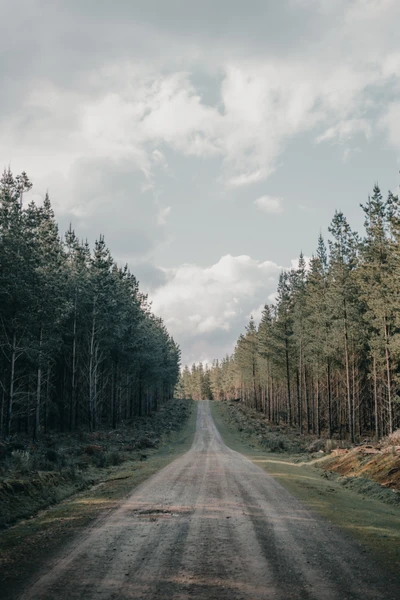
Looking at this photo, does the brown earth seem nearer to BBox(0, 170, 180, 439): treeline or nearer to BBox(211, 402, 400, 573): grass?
BBox(211, 402, 400, 573): grass

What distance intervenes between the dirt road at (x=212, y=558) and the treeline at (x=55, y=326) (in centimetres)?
1872

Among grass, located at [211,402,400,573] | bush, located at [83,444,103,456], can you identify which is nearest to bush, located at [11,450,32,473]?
bush, located at [83,444,103,456]

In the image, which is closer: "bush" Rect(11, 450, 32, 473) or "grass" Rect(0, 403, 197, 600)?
"grass" Rect(0, 403, 197, 600)

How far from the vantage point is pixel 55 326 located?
102 feet

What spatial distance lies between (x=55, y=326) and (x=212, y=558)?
26.6 metres

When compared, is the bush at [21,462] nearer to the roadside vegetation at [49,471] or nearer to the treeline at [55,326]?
the roadside vegetation at [49,471]

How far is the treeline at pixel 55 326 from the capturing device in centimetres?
2731

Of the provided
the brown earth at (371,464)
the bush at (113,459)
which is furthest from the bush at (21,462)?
the brown earth at (371,464)

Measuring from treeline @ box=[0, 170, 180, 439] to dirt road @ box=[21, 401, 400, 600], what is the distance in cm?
1872

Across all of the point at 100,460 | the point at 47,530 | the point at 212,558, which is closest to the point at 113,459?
the point at 100,460

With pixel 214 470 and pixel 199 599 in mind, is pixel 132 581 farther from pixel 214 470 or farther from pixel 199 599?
pixel 214 470

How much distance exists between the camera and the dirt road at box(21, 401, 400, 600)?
567cm

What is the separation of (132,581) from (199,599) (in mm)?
1170

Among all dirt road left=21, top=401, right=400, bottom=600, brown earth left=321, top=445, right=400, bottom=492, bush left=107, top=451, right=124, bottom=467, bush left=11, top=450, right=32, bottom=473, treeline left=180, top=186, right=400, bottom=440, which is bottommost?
bush left=107, top=451, right=124, bottom=467
